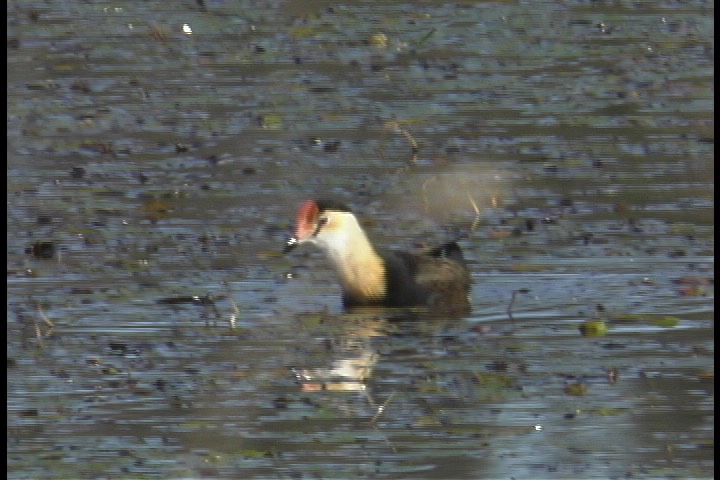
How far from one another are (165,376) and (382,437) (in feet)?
5.27

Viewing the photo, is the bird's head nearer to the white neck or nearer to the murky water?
the white neck

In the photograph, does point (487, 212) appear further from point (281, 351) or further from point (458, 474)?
point (458, 474)

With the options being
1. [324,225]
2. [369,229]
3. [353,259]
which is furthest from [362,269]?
[369,229]

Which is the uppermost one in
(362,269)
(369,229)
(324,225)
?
(324,225)

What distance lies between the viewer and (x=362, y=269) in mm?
11781

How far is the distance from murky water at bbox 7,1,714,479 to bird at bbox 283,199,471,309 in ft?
0.62

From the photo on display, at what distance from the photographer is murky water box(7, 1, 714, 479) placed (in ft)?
29.0

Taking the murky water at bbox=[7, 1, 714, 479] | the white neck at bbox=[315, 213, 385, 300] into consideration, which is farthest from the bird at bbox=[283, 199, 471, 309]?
the murky water at bbox=[7, 1, 714, 479]

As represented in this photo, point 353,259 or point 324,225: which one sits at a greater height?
point 324,225

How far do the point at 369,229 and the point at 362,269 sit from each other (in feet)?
6.26

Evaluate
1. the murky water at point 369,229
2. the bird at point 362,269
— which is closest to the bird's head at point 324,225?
the bird at point 362,269

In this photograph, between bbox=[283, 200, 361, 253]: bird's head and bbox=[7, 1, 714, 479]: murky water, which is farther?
bbox=[283, 200, 361, 253]: bird's head

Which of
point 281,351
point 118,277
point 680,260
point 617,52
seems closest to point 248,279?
point 118,277

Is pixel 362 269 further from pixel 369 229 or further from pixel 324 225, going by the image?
pixel 369 229
